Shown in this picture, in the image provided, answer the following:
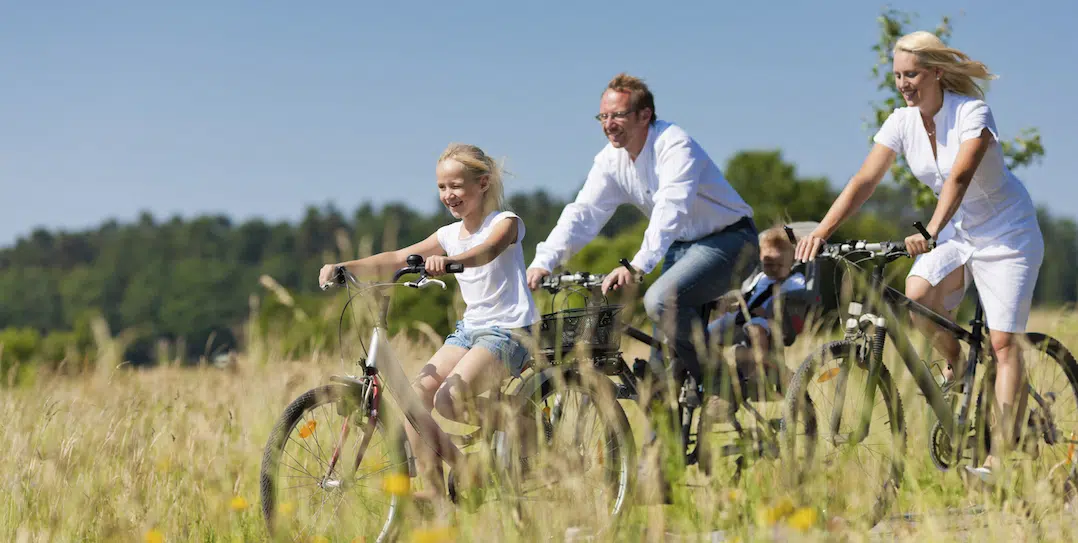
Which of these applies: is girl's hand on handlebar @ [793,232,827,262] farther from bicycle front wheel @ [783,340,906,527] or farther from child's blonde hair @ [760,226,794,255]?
child's blonde hair @ [760,226,794,255]

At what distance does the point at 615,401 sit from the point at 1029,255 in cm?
186

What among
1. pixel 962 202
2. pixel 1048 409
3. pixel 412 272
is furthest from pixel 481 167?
pixel 1048 409

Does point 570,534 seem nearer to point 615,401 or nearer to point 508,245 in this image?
point 615,401

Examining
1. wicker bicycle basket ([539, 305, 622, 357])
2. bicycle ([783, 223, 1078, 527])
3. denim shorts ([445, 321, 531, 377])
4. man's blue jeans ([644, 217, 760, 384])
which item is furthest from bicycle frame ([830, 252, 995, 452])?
denim shorts ([445, 321, 531, 377])

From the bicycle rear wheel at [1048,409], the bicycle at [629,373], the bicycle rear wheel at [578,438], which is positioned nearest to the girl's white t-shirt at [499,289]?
the bicycle at [629,373]

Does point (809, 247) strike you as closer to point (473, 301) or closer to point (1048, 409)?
point (473, 301)

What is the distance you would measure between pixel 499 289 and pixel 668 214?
977 millimetres

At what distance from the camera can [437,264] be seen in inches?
147

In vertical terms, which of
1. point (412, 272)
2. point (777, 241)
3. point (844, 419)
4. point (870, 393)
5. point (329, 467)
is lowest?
point (329, 467)

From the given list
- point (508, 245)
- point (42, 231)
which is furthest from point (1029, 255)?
point (42, 231)

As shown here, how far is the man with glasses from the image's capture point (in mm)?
4809

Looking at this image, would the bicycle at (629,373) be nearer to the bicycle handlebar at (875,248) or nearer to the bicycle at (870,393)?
the bicycle at (870,393)

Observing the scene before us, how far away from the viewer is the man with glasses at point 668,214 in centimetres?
481

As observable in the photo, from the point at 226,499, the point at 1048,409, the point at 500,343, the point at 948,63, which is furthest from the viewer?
the point at 1048,409
